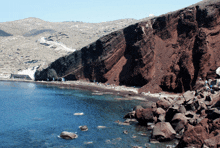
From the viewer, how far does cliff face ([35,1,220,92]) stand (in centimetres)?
7125

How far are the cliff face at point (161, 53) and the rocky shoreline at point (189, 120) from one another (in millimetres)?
21038

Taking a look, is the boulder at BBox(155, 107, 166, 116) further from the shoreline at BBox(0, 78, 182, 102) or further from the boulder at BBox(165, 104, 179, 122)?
the shoreline at BBox(0, 78, 182, 102)

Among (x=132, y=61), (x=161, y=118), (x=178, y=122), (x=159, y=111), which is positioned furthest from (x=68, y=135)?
(x=132, y=61)

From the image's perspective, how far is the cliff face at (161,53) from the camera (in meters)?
71.2

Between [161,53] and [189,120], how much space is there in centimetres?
5299

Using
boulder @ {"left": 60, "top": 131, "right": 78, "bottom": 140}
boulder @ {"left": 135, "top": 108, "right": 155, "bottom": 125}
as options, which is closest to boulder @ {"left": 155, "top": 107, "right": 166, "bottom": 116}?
boulder @ {"left": 135, "top": 108, "right": 155, "bottom": 125}

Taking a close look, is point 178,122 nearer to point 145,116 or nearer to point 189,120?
point 189,120

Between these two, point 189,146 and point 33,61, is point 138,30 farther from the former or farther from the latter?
point 33,61

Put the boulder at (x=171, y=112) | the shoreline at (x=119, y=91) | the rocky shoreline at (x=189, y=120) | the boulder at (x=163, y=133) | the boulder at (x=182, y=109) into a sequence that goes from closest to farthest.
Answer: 1. the rocky shoreline at (x=189, y=120)
2. the boulder at (x=163, y=133)
3. the boulder at (x=182, y=109)
4. the boulder at (x=171, y=112)
5. the shoreline at (x=119, y=91)

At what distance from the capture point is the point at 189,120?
37.0 meters

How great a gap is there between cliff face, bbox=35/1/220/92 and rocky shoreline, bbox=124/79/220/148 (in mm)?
21038

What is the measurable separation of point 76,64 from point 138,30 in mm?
45006

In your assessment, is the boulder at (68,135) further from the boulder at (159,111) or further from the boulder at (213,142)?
the boulder at (213,142)

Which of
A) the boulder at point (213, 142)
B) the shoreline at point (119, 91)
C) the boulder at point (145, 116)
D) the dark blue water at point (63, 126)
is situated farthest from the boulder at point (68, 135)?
the shoreline at point (119, 91)
